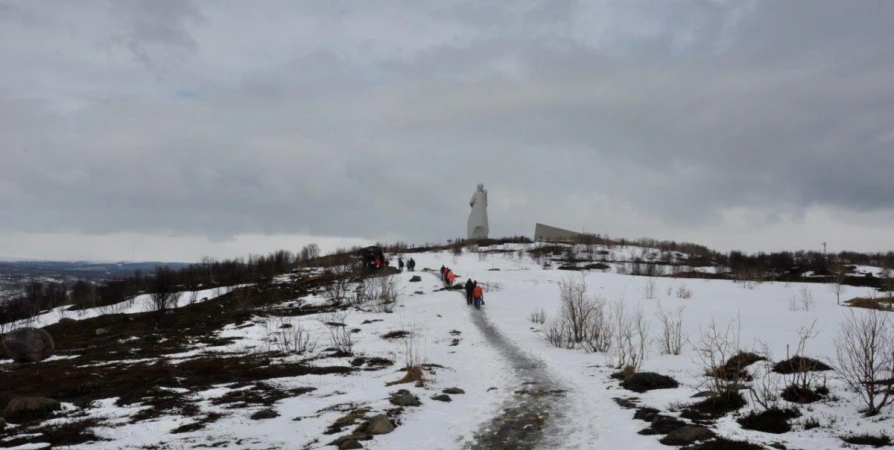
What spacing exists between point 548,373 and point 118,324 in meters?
36.4

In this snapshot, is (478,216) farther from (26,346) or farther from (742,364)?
(742,364)

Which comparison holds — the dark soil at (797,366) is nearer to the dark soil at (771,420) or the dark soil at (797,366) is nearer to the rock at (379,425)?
the dark soil at (771,420)

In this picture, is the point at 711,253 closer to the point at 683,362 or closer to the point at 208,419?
the point at 683,362

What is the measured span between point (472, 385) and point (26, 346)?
22.7 m

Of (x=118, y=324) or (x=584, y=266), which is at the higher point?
(x=584, y=266)

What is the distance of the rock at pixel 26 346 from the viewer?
24719 mm

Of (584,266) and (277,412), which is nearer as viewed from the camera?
(277,412)

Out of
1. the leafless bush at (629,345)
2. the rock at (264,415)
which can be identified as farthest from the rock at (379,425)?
the leafless bush at (629,345)

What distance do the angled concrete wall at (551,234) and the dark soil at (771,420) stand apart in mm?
84629

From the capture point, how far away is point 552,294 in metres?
41.3

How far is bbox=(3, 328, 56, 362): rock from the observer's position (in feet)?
81.1

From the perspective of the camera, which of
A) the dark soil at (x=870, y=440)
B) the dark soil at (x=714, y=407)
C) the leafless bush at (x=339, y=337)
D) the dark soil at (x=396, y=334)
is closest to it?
the dark soil at (x=870, y=440)

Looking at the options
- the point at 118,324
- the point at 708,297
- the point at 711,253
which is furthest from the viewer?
the point at 711,253

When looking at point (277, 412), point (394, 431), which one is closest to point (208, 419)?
point (277, 412)
